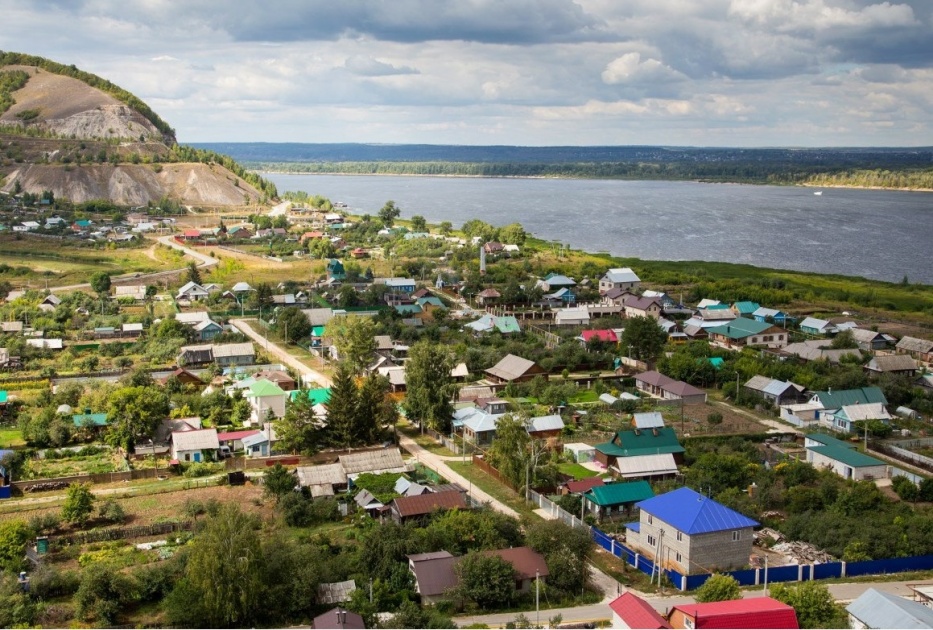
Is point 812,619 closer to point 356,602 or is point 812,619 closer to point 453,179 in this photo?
point 356,602

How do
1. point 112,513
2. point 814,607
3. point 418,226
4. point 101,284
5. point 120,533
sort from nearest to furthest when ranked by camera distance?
point 814,607
point 120,533
point 112,513
point 101,284
point 418,226

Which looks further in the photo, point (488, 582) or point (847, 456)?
point (847, 456)

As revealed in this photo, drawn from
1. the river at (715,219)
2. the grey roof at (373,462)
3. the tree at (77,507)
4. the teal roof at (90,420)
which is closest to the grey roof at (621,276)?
the river at (715,219)

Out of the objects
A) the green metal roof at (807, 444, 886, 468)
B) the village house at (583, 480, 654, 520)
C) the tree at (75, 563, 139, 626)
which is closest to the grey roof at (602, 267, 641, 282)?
the green metal roof at (807, 444, 886, 468)

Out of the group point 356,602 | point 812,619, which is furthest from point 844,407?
point 356,602

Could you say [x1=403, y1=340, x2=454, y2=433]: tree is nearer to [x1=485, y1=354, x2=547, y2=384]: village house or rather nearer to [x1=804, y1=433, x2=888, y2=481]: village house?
[x1=485, y1=354, x2=547, y2=384]: village house

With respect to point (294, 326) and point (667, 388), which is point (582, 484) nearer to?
point (667, 388)

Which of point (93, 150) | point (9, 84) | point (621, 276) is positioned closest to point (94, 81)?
point (9, 84)
